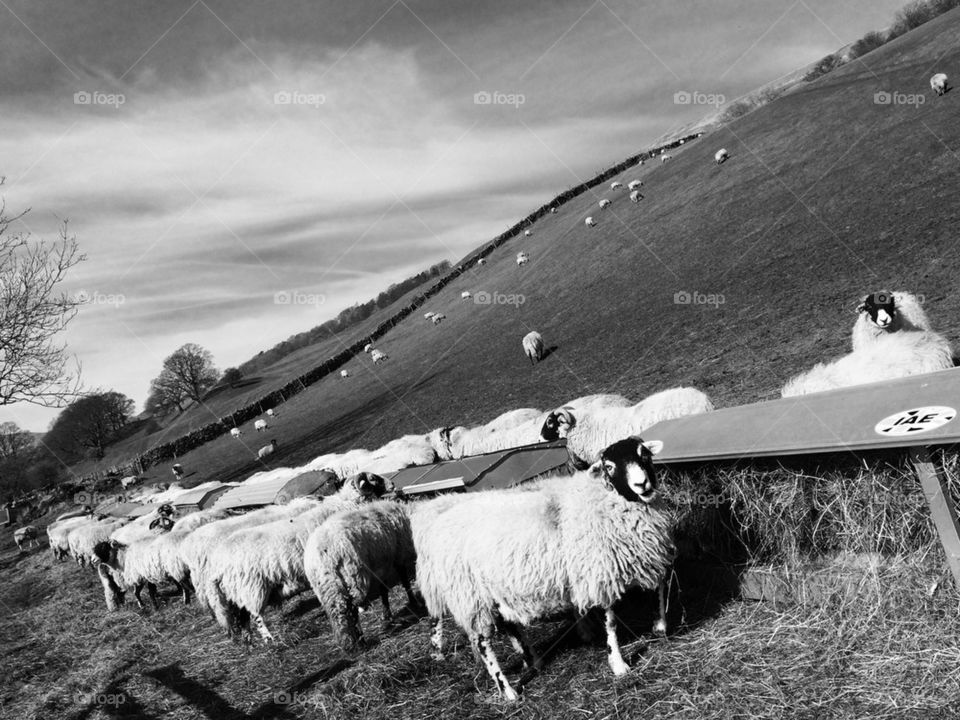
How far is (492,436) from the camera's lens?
16250mm

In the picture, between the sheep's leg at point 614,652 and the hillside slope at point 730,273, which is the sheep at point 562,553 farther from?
the hillside slope at point 730,273

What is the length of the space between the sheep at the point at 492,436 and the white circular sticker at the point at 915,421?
9617 millimetres

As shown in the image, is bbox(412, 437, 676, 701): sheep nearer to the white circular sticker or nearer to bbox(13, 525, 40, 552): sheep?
the white circular sticker

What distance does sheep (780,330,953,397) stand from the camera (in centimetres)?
880

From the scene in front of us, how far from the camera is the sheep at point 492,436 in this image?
1520 centimetres

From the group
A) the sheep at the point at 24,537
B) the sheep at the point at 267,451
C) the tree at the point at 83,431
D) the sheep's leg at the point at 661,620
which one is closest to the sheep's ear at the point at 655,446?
the sheep's leg at the point at 661,620

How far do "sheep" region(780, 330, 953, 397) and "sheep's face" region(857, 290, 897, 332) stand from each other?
3.72 feet

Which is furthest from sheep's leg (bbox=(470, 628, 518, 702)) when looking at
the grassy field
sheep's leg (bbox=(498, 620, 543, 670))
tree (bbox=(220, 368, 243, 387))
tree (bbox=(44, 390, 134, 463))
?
tree (bbox=(44, 390, 134, 463))

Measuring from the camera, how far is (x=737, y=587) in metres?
6.35

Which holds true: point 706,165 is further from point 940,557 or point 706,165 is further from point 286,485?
point 940,557

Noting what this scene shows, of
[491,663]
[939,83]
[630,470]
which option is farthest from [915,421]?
[939,83]

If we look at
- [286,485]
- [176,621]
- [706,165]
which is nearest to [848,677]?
[176,621]

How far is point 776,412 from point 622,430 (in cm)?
614

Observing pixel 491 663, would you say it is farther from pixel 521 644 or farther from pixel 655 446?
pixel 655 446
